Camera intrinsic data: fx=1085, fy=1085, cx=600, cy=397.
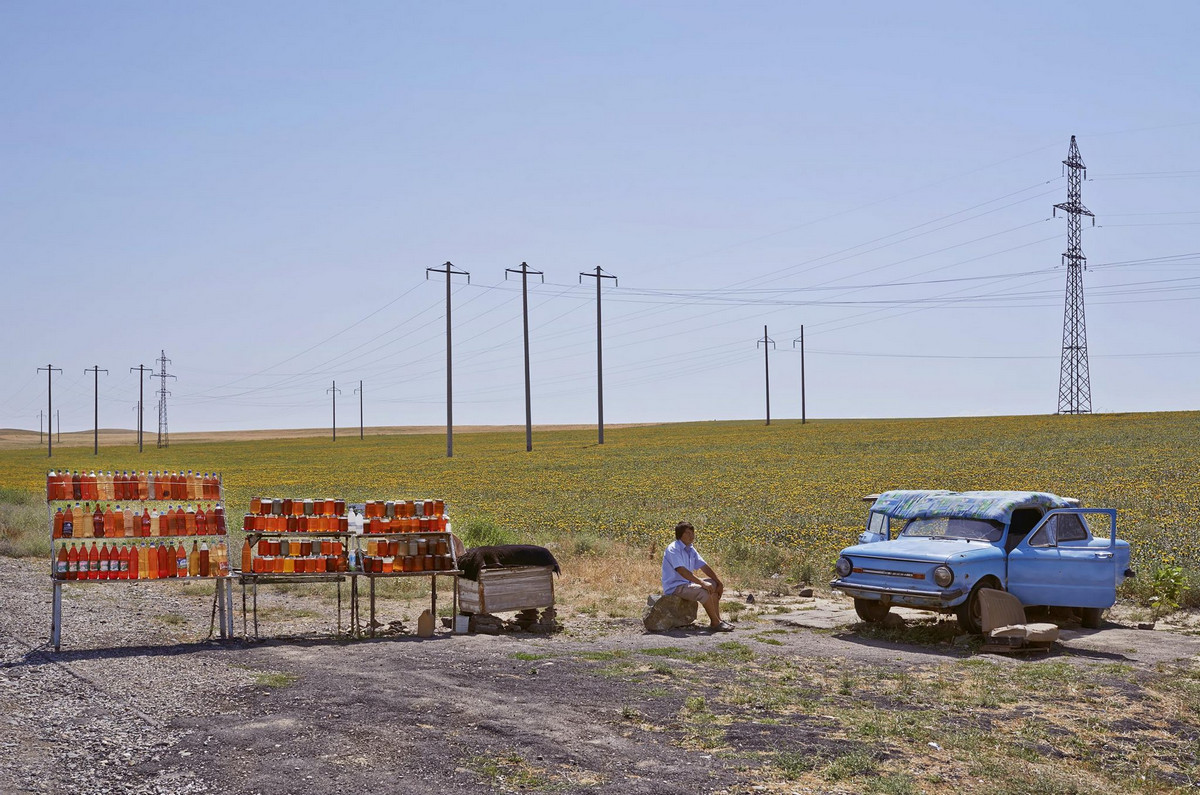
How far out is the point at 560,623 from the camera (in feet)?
52.3

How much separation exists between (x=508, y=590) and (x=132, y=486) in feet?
17.1

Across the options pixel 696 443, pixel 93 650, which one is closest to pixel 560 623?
pixel 93 650

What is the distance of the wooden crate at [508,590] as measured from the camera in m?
15.2

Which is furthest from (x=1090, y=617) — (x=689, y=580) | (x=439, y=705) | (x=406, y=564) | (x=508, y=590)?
(x=439, y=705)

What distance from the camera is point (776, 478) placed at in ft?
153

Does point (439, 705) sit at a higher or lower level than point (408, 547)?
lower

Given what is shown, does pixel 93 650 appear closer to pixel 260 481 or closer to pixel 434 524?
pixel 434 524

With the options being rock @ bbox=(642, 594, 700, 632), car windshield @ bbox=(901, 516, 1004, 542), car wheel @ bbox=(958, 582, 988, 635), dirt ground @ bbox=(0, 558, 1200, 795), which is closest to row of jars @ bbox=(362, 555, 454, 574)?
dirt ground @ bbox=(0, 558, 1200, 795)

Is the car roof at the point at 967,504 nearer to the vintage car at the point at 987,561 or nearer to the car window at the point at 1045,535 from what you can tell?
the vintage car at the point at 987,561

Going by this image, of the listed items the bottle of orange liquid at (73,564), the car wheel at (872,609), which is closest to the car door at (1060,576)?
the car wheel at (872,609)

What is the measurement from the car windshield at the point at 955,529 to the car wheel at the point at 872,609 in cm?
115

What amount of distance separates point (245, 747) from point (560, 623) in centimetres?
778

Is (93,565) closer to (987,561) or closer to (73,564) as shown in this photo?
(73,564)

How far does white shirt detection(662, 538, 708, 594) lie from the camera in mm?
15461
